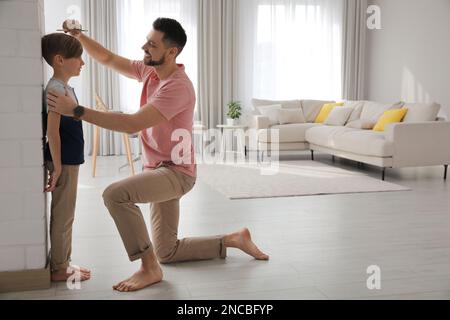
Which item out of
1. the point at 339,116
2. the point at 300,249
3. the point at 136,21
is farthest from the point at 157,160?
the point at 136,21

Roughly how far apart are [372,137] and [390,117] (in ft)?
→ 2.04

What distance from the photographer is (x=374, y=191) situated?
469 cm

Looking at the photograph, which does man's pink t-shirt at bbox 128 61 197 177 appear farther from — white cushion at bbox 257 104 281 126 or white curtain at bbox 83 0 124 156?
white curtain at bbox 83 0 124 156

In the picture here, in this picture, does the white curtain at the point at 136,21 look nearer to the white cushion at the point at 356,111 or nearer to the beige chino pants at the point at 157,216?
the white cushion at the point at 356,111

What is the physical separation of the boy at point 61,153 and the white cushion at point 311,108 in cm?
574

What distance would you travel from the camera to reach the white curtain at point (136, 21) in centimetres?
780

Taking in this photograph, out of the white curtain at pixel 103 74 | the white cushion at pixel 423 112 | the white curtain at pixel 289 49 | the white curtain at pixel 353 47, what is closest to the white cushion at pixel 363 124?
the white cushion at pixel 423 112

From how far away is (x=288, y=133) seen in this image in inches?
279

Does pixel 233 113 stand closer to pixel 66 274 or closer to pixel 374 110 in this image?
pixel 374 110

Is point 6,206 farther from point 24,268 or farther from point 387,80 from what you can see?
point 387,80

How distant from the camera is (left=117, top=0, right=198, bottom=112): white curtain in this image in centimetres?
780

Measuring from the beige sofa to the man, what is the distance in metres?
3.16
